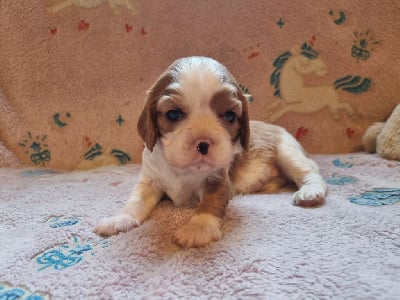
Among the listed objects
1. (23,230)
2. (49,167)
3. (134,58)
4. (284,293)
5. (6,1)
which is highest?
(6,1)

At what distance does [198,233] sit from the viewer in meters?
1.40

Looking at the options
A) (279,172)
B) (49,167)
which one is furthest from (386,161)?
(49,167)

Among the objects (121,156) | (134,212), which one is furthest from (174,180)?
(121,156)

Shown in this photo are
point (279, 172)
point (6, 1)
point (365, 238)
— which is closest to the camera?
point (365, 238)

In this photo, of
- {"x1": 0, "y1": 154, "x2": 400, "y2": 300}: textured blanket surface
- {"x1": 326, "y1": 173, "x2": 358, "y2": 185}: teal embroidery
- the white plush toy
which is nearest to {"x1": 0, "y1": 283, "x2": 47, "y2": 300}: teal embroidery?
{"x1": 0, "y1": 154, "x2": 400, "y2": 300}: textured blanket surface

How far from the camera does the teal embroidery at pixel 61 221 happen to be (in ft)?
5.33

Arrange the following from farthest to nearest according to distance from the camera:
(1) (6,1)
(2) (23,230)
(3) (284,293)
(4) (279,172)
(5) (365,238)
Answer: (1) (6,1) < (4) (279,172) < (2) (23,230) < (5) (365,238) < (3) (284,293)

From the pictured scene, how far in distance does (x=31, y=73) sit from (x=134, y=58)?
2.62 ft

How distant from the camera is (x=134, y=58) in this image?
2.96 m

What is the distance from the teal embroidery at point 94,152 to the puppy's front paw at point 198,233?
1.64 meters

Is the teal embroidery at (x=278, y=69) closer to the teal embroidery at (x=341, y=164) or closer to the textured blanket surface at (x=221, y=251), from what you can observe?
the teal embroidery at (x=341, y=164)

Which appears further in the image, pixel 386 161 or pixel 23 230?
pixel 386 161

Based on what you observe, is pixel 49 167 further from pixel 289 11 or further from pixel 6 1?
pixel 289 11

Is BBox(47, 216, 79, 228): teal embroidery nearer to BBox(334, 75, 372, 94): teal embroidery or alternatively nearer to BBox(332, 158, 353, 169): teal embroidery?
BBox(332, 158, 353, 169): teal embroidery
